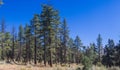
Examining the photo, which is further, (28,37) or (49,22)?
(28,37)

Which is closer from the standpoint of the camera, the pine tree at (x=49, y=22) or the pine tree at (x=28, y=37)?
the pine tree at (x=49, y=22)

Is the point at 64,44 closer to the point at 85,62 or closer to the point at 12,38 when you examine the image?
the point at 12,38

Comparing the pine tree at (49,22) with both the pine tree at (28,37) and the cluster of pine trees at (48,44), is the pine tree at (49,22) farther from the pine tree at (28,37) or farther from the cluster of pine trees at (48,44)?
the pine tree at (28,37)

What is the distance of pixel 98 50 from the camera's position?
101 metres

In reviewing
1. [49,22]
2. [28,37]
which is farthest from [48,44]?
[28,37]

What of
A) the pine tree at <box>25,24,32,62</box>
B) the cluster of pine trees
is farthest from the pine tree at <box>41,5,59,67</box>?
the pine tree at <box>25,24,32,62</box>

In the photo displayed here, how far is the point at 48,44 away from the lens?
47875 mm

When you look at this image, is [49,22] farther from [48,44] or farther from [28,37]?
[28,37]

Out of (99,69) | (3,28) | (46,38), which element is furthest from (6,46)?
(99,69)

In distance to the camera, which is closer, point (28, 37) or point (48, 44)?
point (48, 44)

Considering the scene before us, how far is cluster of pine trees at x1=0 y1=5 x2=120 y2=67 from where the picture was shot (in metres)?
47.7

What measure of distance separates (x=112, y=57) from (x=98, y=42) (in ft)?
Answer: 128

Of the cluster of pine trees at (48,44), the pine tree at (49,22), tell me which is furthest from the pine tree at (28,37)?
the pine tree at (49,22)

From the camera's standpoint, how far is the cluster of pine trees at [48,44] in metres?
47.7
